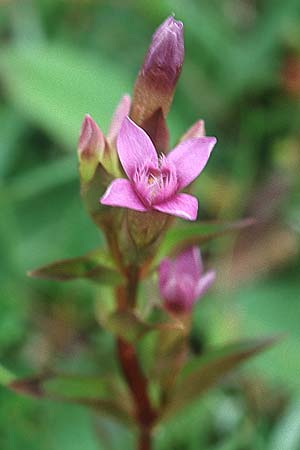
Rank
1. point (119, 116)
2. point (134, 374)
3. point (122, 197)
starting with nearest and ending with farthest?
point (122, 197) → point (119, 116) → point (134, 374)

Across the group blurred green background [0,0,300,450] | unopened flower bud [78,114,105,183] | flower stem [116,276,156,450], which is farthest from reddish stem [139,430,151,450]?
unopened flower bud [78,114,105,183]

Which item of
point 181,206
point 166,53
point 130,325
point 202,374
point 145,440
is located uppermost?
point 166,53

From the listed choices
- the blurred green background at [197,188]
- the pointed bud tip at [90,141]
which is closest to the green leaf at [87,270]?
the pointed bud tip at [90,141]

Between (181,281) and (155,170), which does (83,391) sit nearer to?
(181,281)

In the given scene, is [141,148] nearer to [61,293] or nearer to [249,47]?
[61,293]

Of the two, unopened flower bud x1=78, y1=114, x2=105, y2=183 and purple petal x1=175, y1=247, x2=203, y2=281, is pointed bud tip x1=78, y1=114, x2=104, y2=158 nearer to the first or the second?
unopened flower bud x1=78, y1=114, x2=105, y2=183

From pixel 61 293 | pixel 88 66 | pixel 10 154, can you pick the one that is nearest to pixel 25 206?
pixel 10 154

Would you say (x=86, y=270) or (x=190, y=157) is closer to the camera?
(x=190, y=157)

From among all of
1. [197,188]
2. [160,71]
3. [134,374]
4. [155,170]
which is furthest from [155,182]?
[197,188]
